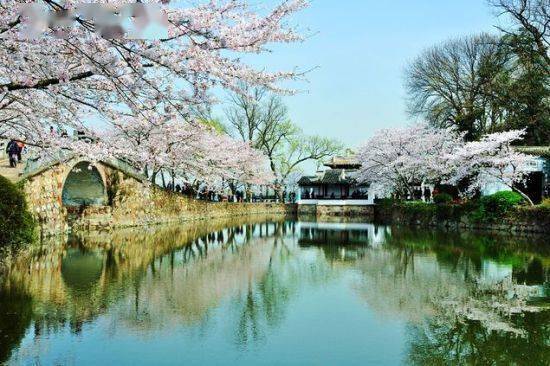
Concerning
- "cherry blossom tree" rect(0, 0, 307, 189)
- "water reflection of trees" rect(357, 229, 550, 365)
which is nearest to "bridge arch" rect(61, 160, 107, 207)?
"water reflection of trees" rect(357, 229, 550, 365)

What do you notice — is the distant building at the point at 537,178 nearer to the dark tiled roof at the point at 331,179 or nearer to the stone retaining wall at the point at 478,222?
the stone retaining wall at the point at 478,222

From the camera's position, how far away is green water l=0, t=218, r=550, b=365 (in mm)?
6398

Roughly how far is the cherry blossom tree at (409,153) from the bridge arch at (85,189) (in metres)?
19.8

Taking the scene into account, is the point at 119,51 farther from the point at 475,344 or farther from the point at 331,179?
the point at 331,179

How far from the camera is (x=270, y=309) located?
876 cm

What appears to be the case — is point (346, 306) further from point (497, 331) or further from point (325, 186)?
point (325, 186)

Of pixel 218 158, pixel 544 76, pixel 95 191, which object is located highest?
pixel 544 76

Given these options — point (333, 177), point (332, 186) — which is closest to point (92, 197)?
point (333, 177)

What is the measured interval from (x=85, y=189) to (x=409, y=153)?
22.4 metres

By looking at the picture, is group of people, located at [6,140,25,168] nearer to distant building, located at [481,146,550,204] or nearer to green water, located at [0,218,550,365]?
green water, located at [0,218,550,365]

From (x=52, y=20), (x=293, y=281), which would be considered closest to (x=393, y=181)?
(x=293, y=281)

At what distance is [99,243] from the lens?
18609mm

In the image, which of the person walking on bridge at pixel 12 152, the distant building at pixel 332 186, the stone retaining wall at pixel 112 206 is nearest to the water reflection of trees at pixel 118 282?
the stone retaining wall at pixel 112 206

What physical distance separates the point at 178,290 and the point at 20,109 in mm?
4566
